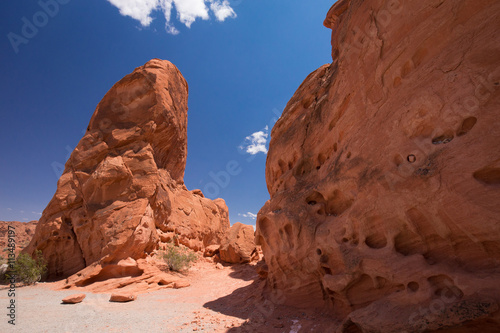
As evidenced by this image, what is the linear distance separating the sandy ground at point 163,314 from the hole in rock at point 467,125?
5.07 meters

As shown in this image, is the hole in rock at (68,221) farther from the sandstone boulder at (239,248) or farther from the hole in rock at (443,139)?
the hole in rock at (443,139)

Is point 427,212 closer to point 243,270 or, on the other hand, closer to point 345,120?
point 345,120

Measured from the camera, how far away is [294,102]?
10930 mm

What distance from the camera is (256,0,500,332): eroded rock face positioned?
4.06 meters

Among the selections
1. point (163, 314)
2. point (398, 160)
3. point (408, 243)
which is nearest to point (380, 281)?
point (408, 243)

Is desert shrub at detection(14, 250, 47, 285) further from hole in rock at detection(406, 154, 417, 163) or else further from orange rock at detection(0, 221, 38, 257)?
orange rock at detection(0, 221, 38, 257)

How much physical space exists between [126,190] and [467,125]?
1692 cm

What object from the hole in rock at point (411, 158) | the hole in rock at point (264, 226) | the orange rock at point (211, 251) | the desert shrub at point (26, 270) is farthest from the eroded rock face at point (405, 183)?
the desert shrub at point (26, 270)

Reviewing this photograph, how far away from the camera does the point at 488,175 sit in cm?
410

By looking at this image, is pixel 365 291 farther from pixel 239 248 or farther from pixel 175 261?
pixel 239 248

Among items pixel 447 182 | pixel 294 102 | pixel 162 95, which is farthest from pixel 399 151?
pixel 162 95

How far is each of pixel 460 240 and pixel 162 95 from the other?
66.6 feet

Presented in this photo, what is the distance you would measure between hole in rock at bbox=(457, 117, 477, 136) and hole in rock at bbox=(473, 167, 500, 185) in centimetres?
82

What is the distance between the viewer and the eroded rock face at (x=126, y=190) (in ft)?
47.6
